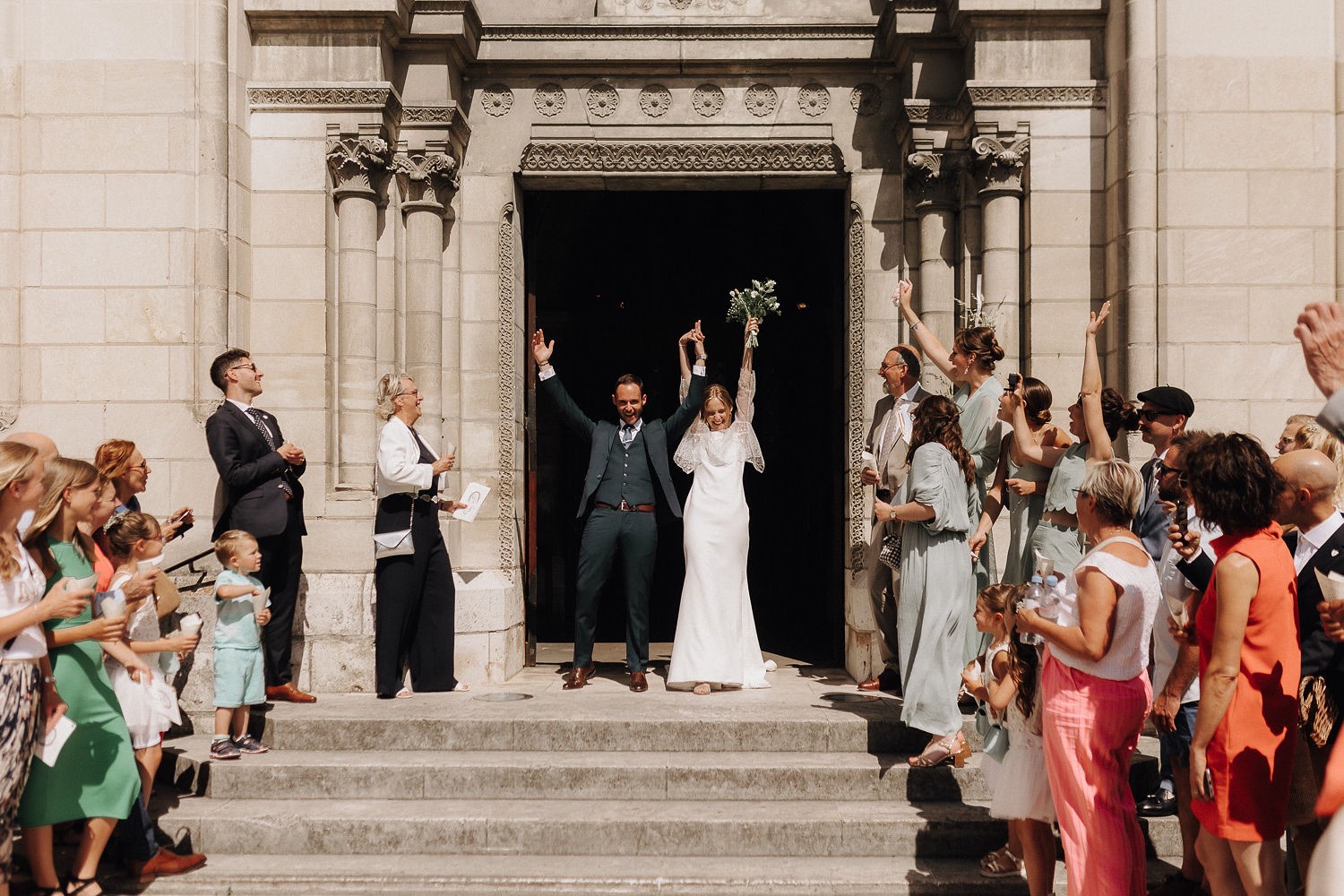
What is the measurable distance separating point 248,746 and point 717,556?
3.01m

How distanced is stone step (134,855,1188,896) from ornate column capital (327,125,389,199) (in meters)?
4.54

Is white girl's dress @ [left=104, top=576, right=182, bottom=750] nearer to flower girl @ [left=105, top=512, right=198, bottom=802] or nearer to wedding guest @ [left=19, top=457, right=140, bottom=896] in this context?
flower girl @ [left=105, top=512, right=198, bottom=802]

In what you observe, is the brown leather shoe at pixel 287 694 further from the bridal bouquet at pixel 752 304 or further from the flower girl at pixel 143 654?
the bridal bouquet at pixel 752 304

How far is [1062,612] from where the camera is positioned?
4.48 metres

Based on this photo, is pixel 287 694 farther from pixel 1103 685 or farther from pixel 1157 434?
pixel 1157 434

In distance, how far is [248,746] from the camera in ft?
20.6

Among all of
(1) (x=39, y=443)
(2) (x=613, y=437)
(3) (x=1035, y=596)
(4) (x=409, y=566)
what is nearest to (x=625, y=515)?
(2) (x=613, y=437)

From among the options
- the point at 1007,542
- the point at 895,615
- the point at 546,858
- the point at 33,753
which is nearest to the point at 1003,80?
the point at 1007,542

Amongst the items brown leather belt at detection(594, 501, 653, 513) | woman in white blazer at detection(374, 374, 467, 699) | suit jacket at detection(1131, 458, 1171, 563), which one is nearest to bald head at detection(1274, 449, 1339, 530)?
suit jacket at detection(1131, 458, 1171, 563)

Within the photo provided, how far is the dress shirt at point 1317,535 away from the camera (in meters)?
4.24

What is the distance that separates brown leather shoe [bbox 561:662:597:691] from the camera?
7.75m

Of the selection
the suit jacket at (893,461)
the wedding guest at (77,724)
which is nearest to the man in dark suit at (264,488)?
the wedding guest at (77,724)

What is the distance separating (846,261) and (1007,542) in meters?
2.39

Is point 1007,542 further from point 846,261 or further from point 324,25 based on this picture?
point 324,25
